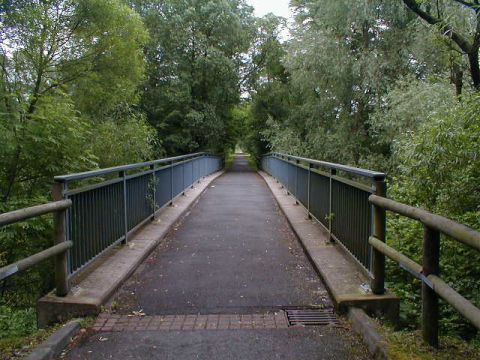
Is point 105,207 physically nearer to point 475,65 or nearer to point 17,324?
point 17,324

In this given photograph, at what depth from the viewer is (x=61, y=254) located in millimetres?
3992

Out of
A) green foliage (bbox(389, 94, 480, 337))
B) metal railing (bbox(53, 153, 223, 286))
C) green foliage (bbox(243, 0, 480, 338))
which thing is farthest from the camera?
green foliage (bbox(243, 0, 480, 338))

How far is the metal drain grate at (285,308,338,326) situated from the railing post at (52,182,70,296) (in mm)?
2028

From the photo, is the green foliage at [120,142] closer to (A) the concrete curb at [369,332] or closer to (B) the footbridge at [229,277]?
(B) the footbridge at [229,277]

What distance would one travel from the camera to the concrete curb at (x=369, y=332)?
302 centimetres

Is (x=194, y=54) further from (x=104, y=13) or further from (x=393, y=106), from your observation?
(x=393, y=106)

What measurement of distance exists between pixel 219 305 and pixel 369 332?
1514 millimetres

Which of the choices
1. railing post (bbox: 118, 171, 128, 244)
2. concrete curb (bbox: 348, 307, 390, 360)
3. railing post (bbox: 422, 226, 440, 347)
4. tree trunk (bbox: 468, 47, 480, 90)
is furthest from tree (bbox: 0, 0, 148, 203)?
tree trunk (bbox: 468, 47, 480, 90)

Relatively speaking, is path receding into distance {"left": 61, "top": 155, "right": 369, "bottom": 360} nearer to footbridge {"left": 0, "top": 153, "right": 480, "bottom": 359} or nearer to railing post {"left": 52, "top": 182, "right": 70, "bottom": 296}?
footbridge {"left": 0, "top": 153, "right": 480, "bottom": 359}

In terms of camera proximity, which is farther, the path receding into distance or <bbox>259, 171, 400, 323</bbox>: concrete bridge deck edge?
<bbox>259, 171, 400, 323</bbox>: concrete bridge deck edge

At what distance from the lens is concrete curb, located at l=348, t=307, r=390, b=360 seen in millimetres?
3016

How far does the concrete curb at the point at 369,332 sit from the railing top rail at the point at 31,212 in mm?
2662

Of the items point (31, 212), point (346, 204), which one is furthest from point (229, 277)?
point (31, 212)

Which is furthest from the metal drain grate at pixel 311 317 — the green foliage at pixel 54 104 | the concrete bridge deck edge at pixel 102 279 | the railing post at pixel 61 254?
the green foliage at pixel 54 104
